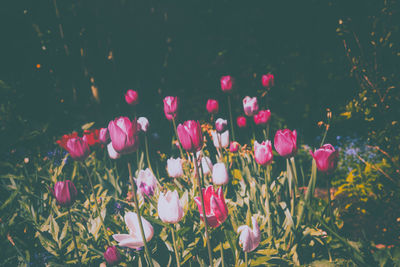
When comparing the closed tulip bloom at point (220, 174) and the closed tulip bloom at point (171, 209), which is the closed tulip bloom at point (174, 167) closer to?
the closed tulip bloom at point (220, 174)

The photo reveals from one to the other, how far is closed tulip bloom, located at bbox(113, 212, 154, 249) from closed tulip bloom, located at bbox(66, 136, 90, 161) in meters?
0.42

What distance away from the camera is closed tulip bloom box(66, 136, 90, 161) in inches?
53.8

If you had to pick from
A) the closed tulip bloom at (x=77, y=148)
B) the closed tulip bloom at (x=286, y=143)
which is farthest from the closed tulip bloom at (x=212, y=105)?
the closed tulip bloom at (x=77, y=148)

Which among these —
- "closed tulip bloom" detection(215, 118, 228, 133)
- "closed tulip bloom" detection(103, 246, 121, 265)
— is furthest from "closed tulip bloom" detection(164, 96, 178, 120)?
"closed tulip bloom" detection(103, 246, 121, 265)

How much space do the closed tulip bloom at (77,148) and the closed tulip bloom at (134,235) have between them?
16.6 inches

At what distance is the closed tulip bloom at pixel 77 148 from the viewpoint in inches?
53.8

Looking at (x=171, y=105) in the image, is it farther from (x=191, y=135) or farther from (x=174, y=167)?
(x=191, y=135)

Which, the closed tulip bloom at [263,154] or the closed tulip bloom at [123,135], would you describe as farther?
the closed tulip bloom at [263,154]

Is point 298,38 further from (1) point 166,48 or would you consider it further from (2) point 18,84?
(2) point 18,84

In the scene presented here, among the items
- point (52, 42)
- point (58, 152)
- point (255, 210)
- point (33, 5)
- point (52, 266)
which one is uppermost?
point (33, 5)

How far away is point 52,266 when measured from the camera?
1.38 metres

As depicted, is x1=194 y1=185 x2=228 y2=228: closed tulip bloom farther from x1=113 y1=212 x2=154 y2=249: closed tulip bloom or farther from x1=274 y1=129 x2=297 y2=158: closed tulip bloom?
x1=274 y1=129 x2=297 y2=158: closed tulip bloom

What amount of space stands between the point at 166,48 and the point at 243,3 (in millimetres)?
1129

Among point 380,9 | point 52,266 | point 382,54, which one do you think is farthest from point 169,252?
point 380,9
